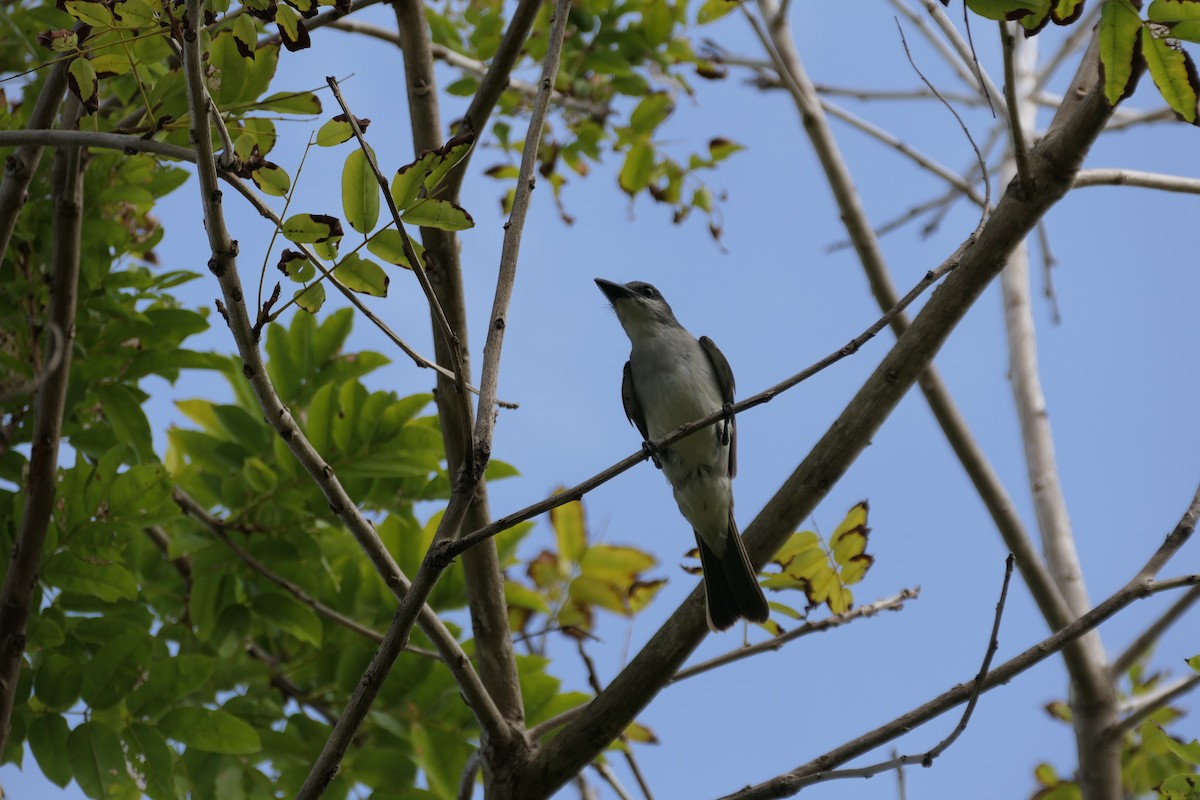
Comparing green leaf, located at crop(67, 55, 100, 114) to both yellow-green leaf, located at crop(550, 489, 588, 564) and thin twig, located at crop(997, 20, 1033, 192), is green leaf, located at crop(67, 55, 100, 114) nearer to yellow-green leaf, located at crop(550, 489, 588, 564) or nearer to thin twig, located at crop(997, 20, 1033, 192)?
thin twig, located at crop(997, 20, 1033, 192)

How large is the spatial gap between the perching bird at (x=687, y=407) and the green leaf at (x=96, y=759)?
217 centimetres

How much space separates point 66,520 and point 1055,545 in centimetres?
401

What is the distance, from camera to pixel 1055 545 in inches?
200

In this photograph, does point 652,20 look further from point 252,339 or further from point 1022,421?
point 252,339

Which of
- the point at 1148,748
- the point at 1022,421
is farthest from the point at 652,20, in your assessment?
the point at 1148,748

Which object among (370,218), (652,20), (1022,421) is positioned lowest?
(370,218)

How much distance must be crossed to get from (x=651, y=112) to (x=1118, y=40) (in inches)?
120

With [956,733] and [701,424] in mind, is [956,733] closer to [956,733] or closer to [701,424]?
[956,733]

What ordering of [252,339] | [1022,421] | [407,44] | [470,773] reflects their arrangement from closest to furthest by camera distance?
[252,339]
[470,773]
[407,44]
[1022,421]

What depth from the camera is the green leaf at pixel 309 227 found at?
2.29 m

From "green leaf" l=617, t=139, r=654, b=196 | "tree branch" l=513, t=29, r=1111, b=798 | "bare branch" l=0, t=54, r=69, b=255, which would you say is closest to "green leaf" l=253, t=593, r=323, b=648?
"tree branch" l=513, t=29, r=1111, b=798

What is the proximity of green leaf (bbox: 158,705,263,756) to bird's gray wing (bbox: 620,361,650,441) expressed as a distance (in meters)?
2.46

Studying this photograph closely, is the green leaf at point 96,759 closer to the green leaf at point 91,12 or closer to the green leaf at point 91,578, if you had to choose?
the green leaf at point 91,578

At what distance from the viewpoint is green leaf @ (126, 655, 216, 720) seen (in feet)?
11.5
